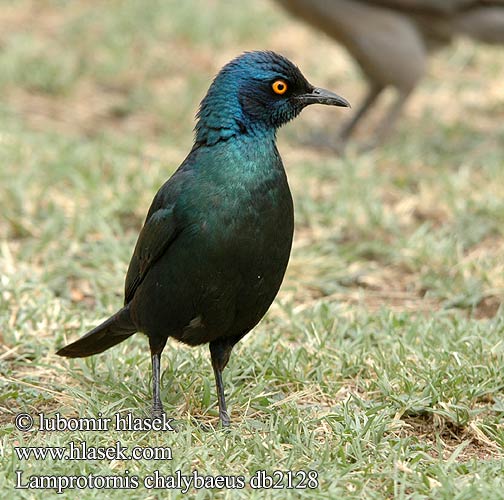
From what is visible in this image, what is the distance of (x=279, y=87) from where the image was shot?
3.80 m

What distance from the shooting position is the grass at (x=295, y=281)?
3576mm

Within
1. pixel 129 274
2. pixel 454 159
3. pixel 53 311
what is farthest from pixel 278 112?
pixel 454 159

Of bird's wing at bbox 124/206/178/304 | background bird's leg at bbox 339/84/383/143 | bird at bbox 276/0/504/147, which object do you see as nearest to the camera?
bird's wing at bbox 124/206/178/304

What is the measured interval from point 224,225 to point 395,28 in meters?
5.19

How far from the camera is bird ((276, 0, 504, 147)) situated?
8.11 metres

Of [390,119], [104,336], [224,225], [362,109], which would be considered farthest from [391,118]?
[224,225]

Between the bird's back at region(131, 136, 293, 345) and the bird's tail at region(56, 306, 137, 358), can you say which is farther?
the bird's tail at region(56, 306, 137, 358)

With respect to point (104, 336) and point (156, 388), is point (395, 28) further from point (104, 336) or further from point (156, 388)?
point (156, 388)

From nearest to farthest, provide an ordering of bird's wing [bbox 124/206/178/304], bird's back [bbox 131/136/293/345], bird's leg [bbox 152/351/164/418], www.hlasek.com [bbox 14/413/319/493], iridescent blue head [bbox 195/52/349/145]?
www.hlasek.com [bbox 14/413/319/493], bird's back [bbox 131/136/293/345], bird's wing [bbox 124/206/178/304], iridescent blue head [bbox 195/52/349/145], bird's leg [bbox 152/351/164/418]

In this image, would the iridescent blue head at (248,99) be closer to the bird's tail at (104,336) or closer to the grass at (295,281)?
the bird's tail at (104,336)

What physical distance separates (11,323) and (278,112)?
5.82ft

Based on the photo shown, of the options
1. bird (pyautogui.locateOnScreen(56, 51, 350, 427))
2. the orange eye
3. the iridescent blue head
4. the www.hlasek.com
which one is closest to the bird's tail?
bird (pyautogui.locateOnScreen(56, 51, 350, 427))

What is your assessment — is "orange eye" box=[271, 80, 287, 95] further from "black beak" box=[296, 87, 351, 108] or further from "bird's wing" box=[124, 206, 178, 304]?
"bird's wing" box=[124, 206, 178, 304]

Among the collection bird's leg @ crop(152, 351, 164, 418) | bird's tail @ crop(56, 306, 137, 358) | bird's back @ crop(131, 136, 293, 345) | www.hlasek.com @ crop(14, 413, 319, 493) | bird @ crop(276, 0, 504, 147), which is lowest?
www.hlasek.com @ crop(14, 413, 319, 493)
